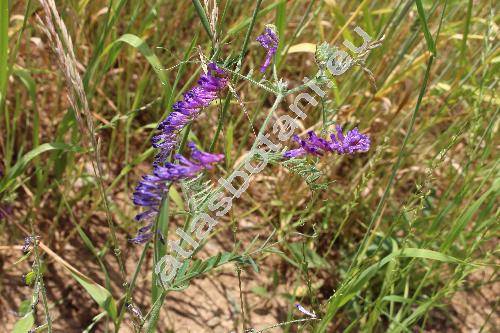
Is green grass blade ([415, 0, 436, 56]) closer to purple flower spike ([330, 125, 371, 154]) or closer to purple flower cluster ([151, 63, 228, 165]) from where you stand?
purple flower spike ([330, 125, 371, 154])

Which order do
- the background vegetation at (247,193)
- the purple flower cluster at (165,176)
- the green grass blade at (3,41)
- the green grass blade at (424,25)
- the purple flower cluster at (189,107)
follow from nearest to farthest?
the purple flower cluster at (165,176), the purple flower cluster at (189,107), the green grass blade at (424,25), the green grass blade at (3,41), the background vegetation at (247,193)

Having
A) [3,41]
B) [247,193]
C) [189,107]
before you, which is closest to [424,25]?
[189,107]

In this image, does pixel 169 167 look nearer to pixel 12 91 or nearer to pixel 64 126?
pixel 64 126

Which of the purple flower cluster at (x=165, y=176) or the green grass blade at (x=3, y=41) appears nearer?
the purple flower cluster at (x=165, y=176)

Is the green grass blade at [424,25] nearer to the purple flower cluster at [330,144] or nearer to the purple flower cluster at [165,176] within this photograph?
the purple flower cluster at [330,144]

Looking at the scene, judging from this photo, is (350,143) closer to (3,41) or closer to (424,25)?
(424,25)

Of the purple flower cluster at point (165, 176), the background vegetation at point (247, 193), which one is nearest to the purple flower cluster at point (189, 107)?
the purple flower cluster at point (165, 176)
